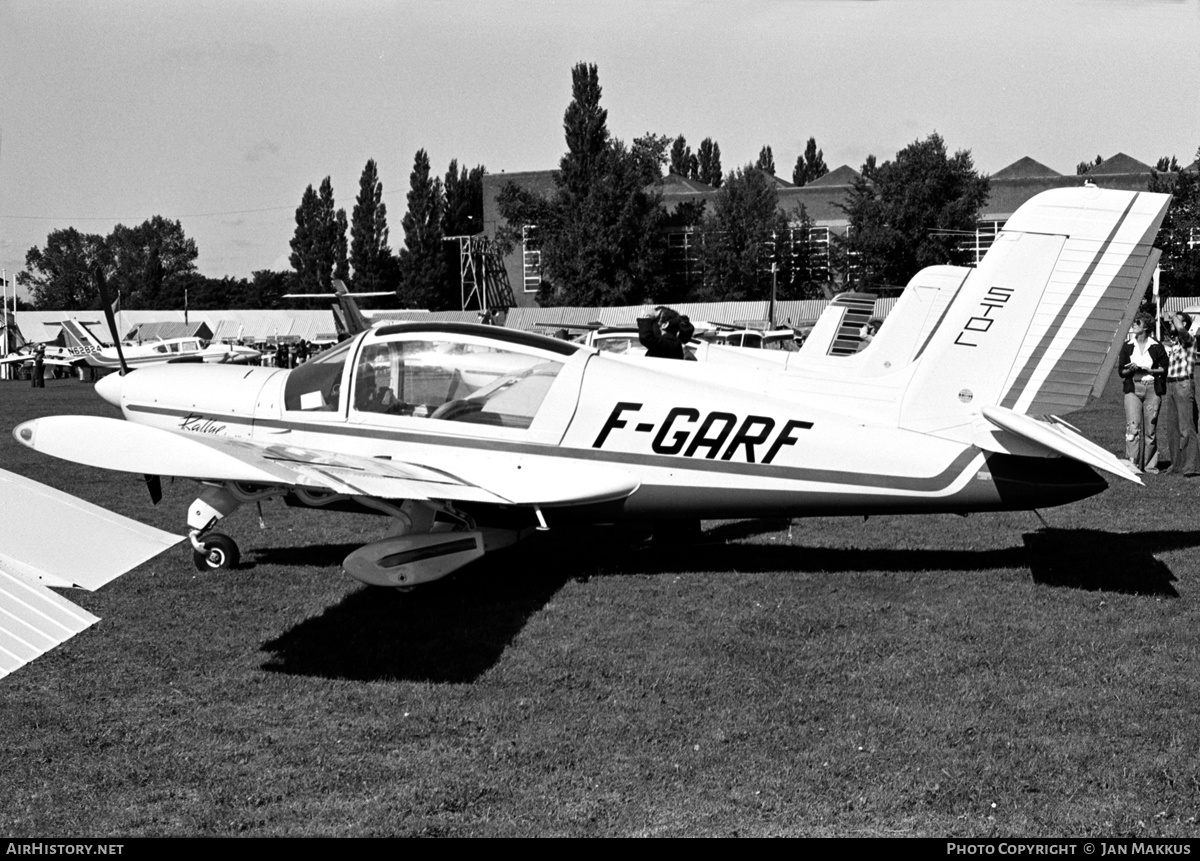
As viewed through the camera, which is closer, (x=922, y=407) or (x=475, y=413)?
(x=922, y=407)

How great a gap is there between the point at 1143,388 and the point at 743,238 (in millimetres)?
68209

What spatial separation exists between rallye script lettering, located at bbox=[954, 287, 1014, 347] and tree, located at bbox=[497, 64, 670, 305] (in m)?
72.7

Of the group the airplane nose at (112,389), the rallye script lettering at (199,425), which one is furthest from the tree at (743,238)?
the rallye script lettering at (199,425)

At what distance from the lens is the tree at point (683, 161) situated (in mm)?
122750

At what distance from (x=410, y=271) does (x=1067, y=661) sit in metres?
91.4

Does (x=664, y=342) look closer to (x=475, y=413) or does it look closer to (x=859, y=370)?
(x=859, y=370)

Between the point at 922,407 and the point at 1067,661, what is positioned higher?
the point at 922,407

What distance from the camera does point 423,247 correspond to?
93.8m

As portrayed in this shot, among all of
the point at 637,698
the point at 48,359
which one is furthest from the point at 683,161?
the point at 637,698

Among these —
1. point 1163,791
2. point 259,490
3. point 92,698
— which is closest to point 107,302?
point 259,490

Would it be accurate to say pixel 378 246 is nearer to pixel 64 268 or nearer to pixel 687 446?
pixel 64 268

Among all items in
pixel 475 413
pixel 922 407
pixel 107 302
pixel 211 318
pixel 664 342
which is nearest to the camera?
pixel 922 407

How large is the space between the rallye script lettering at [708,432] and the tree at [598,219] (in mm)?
72570

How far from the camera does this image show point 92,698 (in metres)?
5.55
